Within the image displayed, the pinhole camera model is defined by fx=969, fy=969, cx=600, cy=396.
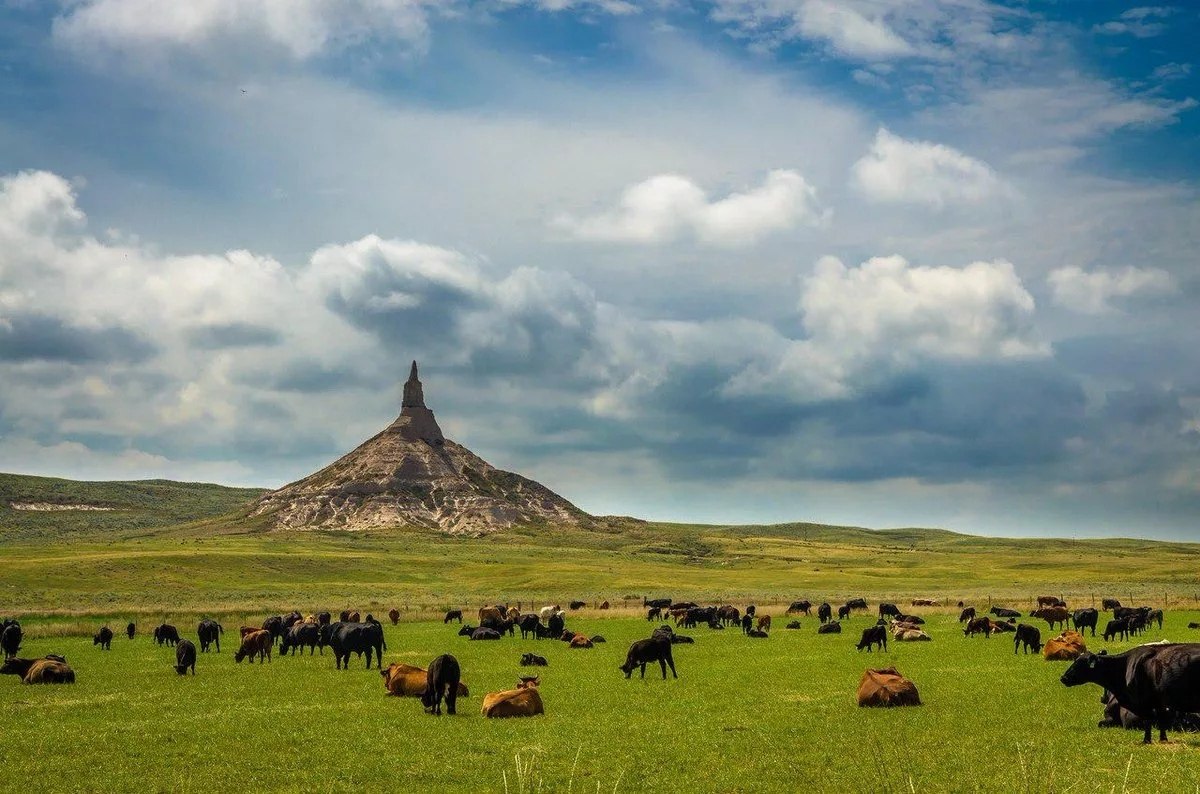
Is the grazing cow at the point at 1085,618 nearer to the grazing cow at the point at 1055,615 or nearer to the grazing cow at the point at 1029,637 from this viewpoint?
the grazing cow at the point at 1055,615

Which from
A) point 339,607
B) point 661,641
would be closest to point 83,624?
point 339,607

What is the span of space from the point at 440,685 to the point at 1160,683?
17.0m

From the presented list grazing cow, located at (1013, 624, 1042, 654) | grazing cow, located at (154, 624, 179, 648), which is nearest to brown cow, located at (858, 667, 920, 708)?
grazing cow, located at (1013, 624, 1042, 654)

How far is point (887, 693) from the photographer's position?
25.5 meters

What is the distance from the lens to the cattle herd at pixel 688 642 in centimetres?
2052

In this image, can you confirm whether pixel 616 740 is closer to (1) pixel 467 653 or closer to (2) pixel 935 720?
(2) pixel 935 720

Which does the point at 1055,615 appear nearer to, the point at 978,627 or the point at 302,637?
the point at 978,627

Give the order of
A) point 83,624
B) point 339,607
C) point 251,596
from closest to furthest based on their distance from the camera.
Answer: point 83,624
point 339,607
point 251,596

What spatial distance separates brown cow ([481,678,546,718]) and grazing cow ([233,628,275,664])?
19.6 m

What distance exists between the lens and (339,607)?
8150 cm

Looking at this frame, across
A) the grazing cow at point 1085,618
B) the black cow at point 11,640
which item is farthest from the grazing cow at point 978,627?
the black cow at point 11,640

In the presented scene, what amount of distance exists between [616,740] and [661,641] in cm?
1316

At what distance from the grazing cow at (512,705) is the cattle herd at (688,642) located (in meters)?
0.03

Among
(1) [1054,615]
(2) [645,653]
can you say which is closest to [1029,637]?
(2) [645,653]
